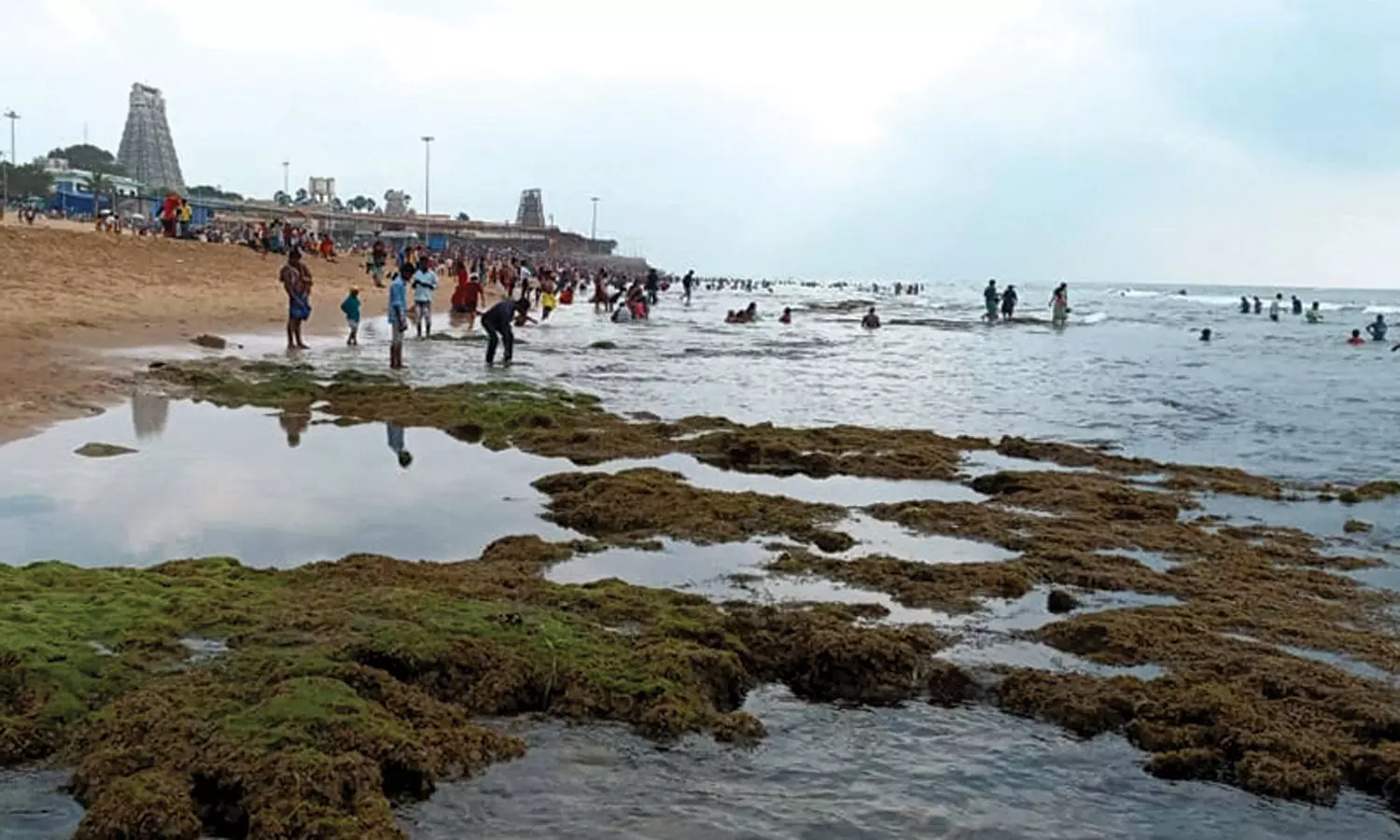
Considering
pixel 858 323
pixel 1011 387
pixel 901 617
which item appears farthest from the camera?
pixel 858 323

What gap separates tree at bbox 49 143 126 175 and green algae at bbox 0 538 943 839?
5911 inches

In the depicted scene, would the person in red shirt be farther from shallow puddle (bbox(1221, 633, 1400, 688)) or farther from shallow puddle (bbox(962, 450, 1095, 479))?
shallow puddle (bbox(1221, 633, 1400, 688))

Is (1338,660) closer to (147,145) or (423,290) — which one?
(423,290)

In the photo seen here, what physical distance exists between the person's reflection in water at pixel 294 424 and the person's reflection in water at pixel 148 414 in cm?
127

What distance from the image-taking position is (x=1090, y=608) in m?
7.51

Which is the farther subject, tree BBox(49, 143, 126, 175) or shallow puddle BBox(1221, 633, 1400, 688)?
tree BBox(49, 143, 126, 175)

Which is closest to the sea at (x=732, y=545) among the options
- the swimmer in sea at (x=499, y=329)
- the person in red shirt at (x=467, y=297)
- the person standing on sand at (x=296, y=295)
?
the swimmer in sea at (x=499, y=329)

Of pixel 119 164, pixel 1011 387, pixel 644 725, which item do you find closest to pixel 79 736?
pixel 644 725

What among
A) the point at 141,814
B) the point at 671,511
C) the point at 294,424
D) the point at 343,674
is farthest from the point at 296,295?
the point at 141,814

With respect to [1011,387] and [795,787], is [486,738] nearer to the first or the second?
[795,787]

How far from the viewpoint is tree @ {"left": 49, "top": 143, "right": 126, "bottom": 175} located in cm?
13850

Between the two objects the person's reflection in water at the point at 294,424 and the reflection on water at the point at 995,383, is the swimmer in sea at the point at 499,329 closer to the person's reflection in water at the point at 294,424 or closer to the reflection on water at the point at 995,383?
the reflection on water at the point at 995,383

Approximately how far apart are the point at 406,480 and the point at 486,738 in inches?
229

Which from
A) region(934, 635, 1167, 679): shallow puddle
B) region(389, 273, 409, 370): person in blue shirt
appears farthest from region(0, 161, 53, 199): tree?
region(934, 635, 1167, 679): shallow puddle
